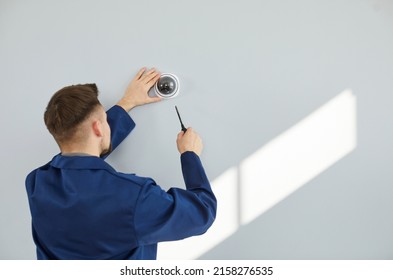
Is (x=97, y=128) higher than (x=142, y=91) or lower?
lower

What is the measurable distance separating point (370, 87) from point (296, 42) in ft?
0.80

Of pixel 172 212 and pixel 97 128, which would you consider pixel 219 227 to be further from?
pixel 97 128

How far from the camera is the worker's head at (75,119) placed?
1.00 metres

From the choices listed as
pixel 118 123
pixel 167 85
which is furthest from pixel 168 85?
pixel 118 123

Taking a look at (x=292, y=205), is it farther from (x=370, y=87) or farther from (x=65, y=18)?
(x=65, y=18)

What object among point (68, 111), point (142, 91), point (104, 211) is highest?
point (142, 91)

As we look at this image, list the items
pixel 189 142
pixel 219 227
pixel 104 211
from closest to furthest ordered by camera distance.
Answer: pixel 104 211, pixel 189 142, pixel 219 227

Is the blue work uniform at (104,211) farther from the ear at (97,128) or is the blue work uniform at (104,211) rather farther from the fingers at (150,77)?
the fingers at (150,77)

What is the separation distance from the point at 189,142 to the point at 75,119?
31 cm

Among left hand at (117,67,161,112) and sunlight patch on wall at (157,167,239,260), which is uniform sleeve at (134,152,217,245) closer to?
sunlight patch on wall at (157,167,239,260)

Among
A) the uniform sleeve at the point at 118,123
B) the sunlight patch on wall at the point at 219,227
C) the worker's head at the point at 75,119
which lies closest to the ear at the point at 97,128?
the worker's head at the point at 75,119

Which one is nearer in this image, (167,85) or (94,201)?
(94,201)

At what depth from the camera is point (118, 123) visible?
1.22 metres
